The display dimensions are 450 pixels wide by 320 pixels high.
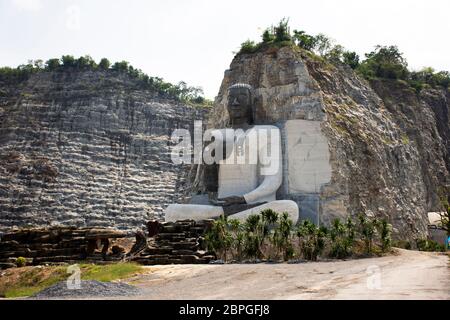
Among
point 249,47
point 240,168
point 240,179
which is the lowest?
point 240,179

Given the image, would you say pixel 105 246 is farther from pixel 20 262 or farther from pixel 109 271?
pixel 109 271

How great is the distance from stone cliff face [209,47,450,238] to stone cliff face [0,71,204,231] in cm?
1513

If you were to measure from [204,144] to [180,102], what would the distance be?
108ft

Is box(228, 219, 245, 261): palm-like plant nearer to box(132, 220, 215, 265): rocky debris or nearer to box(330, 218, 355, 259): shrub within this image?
box(132, 220, 215, 265): rocky debris

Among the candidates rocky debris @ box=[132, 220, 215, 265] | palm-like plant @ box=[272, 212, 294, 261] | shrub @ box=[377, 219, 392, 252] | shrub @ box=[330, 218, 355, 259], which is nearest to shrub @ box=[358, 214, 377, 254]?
shrub @ box=[377, 219, 392, 252]

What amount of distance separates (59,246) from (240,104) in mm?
9111

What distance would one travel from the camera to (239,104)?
2347 centimetres

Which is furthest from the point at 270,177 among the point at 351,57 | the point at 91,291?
the point at 351,57

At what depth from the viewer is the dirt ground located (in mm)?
8508

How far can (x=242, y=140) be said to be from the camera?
884 inches

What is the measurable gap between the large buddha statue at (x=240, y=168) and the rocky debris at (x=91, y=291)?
9.54 meters
